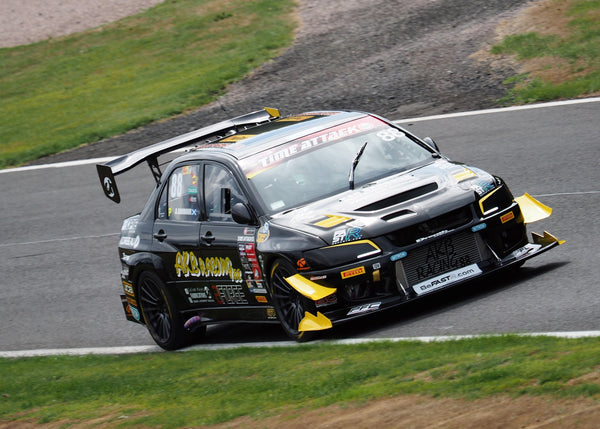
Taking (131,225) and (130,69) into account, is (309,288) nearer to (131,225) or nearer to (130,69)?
(131,225)

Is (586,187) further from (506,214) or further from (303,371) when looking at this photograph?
(303,371)

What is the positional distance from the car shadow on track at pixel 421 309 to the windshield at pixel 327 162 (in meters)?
1.10

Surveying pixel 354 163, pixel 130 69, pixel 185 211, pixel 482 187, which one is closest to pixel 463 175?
pixel 482 187

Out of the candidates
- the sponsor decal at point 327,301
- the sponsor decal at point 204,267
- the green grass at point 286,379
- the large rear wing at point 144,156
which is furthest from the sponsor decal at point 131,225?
the sponsor decal at point 327,301

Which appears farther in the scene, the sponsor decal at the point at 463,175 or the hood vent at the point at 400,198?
the sponsor decal at the point at 463,175

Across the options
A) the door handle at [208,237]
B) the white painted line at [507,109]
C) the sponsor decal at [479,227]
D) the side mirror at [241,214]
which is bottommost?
the white painted line at [507,109]

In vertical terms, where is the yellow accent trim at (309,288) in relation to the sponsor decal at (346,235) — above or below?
below

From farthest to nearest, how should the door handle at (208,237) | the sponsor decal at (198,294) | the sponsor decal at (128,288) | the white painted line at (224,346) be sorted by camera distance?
the sponsor decal at (128,288), the sponsor decal at (198,294), the door handle at (208,237), the white painted line at (224,346)

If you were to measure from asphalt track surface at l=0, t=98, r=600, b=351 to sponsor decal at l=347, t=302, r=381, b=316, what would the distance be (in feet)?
0.82

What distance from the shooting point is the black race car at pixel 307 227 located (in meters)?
7.86

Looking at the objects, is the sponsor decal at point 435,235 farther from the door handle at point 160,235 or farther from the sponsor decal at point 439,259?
the door handle at point 160,235

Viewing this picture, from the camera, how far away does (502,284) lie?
8594 millimetres

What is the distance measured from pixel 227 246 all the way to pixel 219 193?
55 cm

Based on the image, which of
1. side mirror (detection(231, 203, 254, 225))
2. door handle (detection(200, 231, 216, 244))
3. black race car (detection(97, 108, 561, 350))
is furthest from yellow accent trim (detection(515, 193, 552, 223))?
door handle (detection(200, 231, 216, 244))
